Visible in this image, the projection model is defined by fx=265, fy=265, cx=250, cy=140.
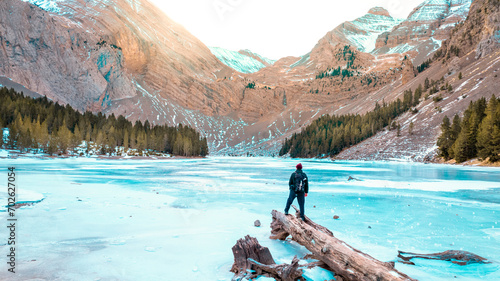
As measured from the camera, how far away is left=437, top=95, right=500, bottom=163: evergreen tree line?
5800cm

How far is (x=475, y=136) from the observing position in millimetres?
65938

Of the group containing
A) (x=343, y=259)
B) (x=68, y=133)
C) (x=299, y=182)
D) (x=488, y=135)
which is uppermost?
(x=68, y=133)

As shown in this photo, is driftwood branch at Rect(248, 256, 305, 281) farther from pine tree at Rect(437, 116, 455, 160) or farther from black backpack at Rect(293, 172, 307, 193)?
pine tree at Rect(437, 116, 455, 160)

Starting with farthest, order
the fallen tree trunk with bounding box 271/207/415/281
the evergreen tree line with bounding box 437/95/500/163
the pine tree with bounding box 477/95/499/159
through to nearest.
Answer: the evergreen tree line with bounding box 437/95/500/163 → the pine tree with bounding box 477/95/499/159 → the fallen tree trunk with bounding box 271/207/415/281

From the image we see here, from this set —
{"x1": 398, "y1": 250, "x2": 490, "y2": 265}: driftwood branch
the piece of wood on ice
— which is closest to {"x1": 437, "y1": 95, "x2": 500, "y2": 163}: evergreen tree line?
{"x1": 398, "y1": 250, "x2": 490, "y2": 265}: driftwood branch

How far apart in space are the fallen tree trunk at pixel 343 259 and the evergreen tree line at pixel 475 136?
67.9m

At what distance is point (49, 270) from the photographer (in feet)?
20.7

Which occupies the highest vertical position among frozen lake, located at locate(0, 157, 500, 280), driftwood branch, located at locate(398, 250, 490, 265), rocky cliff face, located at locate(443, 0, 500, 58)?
rocky cliff face, located at locate(443, 0, 500, 58)

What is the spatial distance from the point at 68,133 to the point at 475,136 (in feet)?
391

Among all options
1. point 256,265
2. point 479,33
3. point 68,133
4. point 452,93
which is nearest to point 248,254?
point 256,265

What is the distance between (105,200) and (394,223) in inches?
630

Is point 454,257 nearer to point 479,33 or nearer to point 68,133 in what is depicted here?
point 68,133

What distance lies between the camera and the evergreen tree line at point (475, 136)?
58.0 m

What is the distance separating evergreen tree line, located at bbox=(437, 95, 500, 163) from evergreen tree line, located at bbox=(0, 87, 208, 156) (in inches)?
3889
